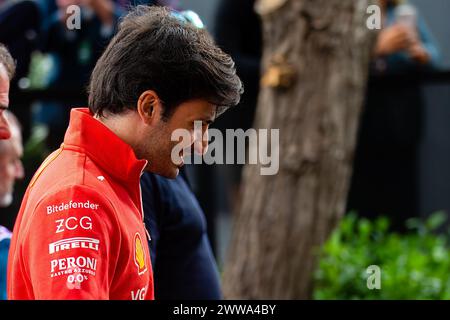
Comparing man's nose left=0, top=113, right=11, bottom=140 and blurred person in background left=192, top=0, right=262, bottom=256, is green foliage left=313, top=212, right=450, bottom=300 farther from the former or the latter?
man's nose left=0, top=113, right=11, bottom=140

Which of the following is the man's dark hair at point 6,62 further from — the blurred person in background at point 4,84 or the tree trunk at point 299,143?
the tree trunk at point 299,143

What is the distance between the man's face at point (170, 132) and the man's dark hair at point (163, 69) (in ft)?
0.06

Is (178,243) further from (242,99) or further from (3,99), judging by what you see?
(242,99)

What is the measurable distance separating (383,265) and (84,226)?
153 inches

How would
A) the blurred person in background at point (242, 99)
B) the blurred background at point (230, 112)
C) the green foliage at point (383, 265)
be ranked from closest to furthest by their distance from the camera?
1. the green foliage at point (383, 265)
2. the blurred background at point (230, 112)
3. the blurred person in background at point (242, 99)

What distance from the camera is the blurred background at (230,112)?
557 centimetres

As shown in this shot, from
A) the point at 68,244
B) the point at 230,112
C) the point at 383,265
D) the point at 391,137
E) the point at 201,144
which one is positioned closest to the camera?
the point at 68,244

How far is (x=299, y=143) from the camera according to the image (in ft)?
17.7

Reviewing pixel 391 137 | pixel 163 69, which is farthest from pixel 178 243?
pixel 391 137

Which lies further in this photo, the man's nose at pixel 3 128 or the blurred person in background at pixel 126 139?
the man's nose at pixel 3 128

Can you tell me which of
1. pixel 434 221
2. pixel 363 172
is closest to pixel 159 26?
pixel 434 221

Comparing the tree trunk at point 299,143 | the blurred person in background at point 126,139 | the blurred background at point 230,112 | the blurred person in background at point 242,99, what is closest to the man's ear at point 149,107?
the blurred person in background at point 126,139

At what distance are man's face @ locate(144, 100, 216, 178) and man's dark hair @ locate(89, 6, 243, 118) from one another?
0.06 feet
